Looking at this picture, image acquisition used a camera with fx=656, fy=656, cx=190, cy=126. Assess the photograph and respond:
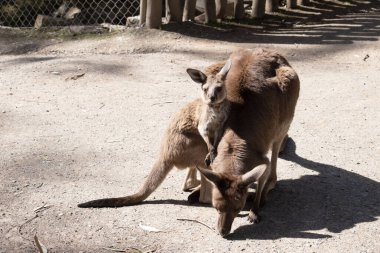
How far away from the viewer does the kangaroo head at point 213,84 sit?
3.89 m

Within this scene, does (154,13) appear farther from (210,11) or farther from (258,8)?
(258,8)

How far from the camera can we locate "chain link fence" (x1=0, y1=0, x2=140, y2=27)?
29.6ft

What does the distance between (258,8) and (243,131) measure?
189 inches

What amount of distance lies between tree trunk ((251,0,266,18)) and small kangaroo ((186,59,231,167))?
4.56m

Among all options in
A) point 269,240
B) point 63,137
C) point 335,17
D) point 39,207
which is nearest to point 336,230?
point 269,240

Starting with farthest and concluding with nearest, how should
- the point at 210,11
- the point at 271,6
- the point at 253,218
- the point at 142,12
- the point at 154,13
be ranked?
the point at 271,6 < the point at 210,11 < the point at 142,12 < the point at 154,13 < the point at 253,218

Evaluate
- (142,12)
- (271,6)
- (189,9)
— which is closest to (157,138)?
(142,12)

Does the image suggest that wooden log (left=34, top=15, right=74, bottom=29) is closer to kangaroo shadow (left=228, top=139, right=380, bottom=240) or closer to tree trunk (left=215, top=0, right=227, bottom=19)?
tree trunk (left=215, top=0, right=227, bottom=19)

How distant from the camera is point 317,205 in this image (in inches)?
164

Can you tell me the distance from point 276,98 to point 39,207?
1663mm

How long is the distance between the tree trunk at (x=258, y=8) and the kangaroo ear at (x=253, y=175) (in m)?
5.12

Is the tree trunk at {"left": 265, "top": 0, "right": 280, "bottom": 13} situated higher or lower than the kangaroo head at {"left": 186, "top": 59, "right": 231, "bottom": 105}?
lower

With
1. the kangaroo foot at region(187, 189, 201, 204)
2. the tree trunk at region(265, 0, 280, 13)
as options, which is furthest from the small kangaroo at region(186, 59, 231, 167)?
the tree trunk at region(265, 0, 280, 13)

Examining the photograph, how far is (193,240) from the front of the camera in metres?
3.76
